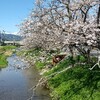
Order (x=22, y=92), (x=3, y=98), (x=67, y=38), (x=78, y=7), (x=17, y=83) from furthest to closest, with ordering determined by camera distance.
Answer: (x=17, y=83)
(x=22, y=92)
(x=3, y=98)
(x=78, y=7)
(x=67, y=38)

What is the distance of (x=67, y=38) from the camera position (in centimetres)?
2375

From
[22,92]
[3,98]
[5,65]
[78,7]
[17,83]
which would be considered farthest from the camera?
[5,65]

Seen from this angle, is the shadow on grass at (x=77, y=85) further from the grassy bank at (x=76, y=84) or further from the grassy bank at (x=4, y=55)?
the grassy bank at (x=4, y=55)

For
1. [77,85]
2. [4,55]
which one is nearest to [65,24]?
[77,85]

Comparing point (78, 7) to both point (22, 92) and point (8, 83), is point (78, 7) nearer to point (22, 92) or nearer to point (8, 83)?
point (22, 92)

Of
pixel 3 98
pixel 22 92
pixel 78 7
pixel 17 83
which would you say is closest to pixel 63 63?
pixel 17 83

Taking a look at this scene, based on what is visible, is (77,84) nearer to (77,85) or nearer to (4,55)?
(77,85)


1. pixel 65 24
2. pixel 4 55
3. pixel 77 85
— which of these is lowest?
pixel 4 55

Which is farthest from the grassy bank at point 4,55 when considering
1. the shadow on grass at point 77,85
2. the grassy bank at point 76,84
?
the shadow on grass at point 77,85

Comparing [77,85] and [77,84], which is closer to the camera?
[77,85]

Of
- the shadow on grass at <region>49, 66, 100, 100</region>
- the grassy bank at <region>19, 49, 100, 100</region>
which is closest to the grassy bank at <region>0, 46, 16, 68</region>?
the grassy bank at <region>19, 49, 100, 100</region>

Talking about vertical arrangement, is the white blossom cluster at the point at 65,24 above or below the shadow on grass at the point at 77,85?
above

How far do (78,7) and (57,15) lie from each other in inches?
135

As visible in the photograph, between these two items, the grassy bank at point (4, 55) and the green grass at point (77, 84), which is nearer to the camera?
the green grass at point (77, 84)
